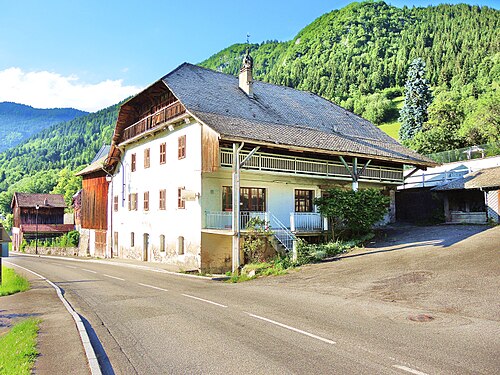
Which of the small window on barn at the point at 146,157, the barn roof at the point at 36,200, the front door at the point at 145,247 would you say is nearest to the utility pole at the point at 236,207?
the small window on barn at the point at 146,157

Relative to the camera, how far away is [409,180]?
3534 centimetres

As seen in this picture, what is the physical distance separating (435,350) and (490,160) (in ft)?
A: 93.3

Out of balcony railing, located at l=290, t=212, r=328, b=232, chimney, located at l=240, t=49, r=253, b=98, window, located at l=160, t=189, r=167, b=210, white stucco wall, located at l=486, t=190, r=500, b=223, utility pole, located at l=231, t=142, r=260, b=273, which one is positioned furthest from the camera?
chimney, located at l=240, t=49, r=253, b=98

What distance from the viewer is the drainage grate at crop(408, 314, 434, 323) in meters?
9.25

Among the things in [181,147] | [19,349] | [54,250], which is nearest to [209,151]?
[181,147]

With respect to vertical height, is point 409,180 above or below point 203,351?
above

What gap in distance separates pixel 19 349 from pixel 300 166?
62.4ft

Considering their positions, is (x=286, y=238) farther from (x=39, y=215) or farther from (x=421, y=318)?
(x=39, y=215)

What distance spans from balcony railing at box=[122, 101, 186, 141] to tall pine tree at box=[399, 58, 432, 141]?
5192 cm

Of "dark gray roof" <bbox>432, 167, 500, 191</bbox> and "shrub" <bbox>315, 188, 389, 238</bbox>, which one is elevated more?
"dark gray roof" <bbox>432, 167, 500, 191</bbox>

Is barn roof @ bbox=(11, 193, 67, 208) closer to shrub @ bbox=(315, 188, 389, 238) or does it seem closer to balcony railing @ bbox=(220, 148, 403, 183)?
balcony railing @ bbox=(220, 148, 403, 183)

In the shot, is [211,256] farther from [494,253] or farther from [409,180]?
[409,180]

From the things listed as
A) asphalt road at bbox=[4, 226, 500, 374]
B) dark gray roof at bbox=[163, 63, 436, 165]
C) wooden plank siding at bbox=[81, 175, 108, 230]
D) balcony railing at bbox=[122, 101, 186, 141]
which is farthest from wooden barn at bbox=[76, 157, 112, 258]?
asphalt road at bbox=[4, 226, 500, 374]

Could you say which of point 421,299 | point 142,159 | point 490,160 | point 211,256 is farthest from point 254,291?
point 490,160
